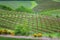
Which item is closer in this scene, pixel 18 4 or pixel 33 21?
pixel 33 21

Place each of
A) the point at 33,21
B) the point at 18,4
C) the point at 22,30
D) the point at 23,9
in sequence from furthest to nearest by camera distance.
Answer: the point at 18,4 < the point at 23,9 < the point at 33,21 < the point at 22,30

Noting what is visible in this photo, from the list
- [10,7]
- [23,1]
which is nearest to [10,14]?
[10,7]

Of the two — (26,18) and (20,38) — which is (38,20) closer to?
(26,18)

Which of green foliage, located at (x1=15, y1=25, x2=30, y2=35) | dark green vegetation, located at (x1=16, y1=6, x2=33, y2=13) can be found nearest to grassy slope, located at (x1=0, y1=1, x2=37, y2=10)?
dark green vegetation, located at (x1=16, y1=6, x2=33, y2=13)

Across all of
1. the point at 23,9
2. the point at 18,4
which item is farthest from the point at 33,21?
the point at 18,4

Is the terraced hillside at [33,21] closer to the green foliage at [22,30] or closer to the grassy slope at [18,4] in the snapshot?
the green foliage at [22,30]

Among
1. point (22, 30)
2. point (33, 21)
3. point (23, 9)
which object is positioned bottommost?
point (22, 30)

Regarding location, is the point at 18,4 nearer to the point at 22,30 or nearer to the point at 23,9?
the point at 23,9

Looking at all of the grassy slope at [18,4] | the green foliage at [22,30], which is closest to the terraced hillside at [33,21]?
the green foliage at [22,30]

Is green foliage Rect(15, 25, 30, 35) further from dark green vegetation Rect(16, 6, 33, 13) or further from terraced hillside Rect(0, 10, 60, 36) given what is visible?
dark green vegetation Rect(16, 6, 33, 13)
